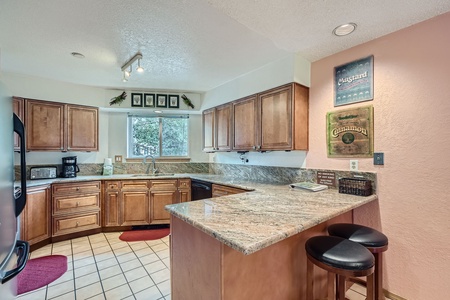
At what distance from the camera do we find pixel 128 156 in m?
4.06

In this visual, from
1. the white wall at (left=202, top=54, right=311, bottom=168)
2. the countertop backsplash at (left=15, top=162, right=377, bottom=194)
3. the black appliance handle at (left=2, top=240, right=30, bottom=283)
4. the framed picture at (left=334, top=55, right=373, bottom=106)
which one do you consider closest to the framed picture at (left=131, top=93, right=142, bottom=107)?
the countertop backsplash at (left=15, top=162, right=377, bottom=194)

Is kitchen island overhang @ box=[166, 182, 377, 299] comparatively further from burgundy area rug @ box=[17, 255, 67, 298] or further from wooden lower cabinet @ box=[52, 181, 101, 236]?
wooden lower cabinet @ box=[52, 181, 101, 236]

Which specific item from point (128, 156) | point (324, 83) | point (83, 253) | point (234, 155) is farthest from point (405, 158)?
point (128, 156)

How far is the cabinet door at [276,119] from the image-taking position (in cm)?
244

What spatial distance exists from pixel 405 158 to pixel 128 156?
4.05m

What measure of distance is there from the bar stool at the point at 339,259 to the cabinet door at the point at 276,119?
123cm

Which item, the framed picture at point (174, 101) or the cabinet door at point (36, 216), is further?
the framed picture at point (174, 101)

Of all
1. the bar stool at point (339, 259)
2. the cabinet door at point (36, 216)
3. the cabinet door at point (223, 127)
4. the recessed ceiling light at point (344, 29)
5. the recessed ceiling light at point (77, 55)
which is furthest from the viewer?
the cabinet door at point (223, 127)

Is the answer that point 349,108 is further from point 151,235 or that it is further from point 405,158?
point 151,235

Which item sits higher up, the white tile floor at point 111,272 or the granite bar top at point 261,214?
the granite bar top at point 261,214

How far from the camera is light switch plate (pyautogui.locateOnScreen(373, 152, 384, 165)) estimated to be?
198 centimetres

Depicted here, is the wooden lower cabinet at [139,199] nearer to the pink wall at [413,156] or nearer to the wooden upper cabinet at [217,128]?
the wooden upper cabinet at [217,128]

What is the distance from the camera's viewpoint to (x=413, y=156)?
1.80 metres

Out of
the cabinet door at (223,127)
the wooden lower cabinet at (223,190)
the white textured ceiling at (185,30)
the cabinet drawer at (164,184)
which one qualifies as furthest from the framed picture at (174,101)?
the wooden lower cabinet at (223,190)
